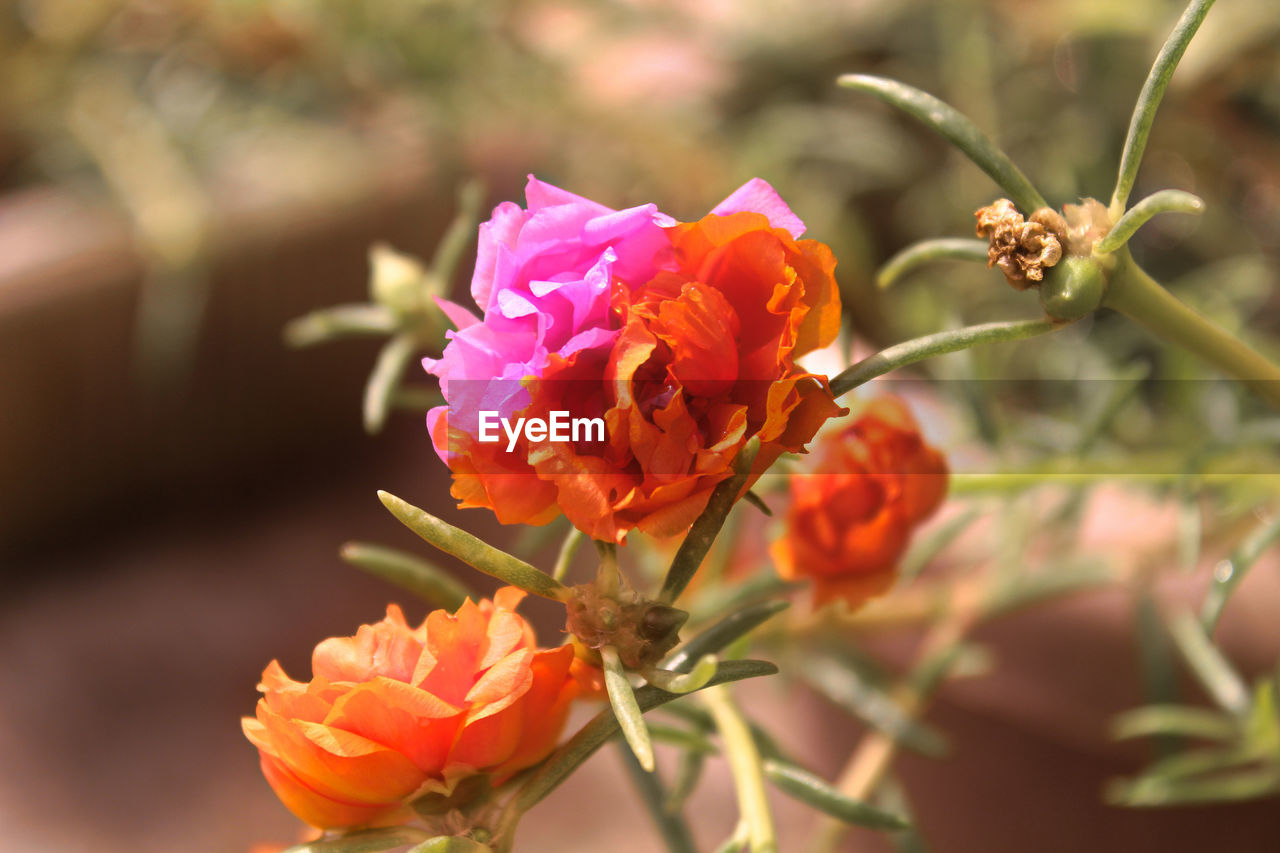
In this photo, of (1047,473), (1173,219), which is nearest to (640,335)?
(1047,473)

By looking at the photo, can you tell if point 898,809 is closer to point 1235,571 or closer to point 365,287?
point 1235,571

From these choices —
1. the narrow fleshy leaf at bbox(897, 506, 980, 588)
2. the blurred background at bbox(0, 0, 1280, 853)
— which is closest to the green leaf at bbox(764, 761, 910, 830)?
the narrow fleshy leaf at bbox(897, 506, 980, 588)

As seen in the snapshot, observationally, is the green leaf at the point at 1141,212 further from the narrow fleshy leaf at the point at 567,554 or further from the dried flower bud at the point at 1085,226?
the narrow fleshy leaf at the point at 567,554

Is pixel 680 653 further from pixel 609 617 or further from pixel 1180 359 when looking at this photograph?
pixel 1180 359

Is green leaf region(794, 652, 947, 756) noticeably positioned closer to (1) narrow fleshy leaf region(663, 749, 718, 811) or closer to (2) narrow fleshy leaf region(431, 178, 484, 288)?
(1) narrow fleshy leaf region(663, 749, 718, 811)

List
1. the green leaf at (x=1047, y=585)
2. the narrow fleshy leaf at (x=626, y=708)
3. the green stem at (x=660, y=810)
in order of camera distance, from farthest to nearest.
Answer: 1. the green leaf at (x=1047, y=585)
2. the green stem at (x=660, y=810)
3. the narrow fleshy leaf at (x=626, y=708)

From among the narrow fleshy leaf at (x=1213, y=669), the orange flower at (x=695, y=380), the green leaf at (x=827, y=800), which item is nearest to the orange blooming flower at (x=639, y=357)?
the orange flower at (x=695, y=380)

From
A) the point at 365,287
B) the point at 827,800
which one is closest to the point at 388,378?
the point at 827,800

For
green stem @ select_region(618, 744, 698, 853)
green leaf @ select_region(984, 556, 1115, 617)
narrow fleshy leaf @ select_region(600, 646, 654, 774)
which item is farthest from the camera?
green leaf @ select_region(984, 556, 1115, 617)
